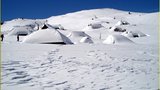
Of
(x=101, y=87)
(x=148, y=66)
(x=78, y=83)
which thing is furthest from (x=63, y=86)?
(x=148, y=66)

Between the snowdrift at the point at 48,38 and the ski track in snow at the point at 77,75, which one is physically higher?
the snowdrift at the point at 48,38

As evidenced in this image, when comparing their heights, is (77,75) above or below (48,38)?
below

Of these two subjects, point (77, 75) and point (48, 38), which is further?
point (48, 38)

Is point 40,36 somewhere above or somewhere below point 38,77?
above

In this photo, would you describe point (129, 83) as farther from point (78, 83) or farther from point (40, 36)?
point (40, 36)

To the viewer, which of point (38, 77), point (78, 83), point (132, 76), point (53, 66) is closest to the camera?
point (78, 83)

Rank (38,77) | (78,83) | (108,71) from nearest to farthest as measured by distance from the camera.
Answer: (78,83), (38,77), (108,71)

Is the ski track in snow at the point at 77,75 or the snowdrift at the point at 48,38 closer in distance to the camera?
the ski track in snow at the point at 77,75

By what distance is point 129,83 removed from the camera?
21.9 ft

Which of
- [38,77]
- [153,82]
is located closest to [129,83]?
[153,82]

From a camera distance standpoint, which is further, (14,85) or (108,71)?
(108,71)

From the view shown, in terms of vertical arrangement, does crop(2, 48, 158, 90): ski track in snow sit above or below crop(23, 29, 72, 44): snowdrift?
below

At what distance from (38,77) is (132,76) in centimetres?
291

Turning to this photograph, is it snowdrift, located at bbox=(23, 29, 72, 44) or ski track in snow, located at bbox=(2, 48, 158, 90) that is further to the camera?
snowdrift, located at bbox=(23, 29, 72, 44)
